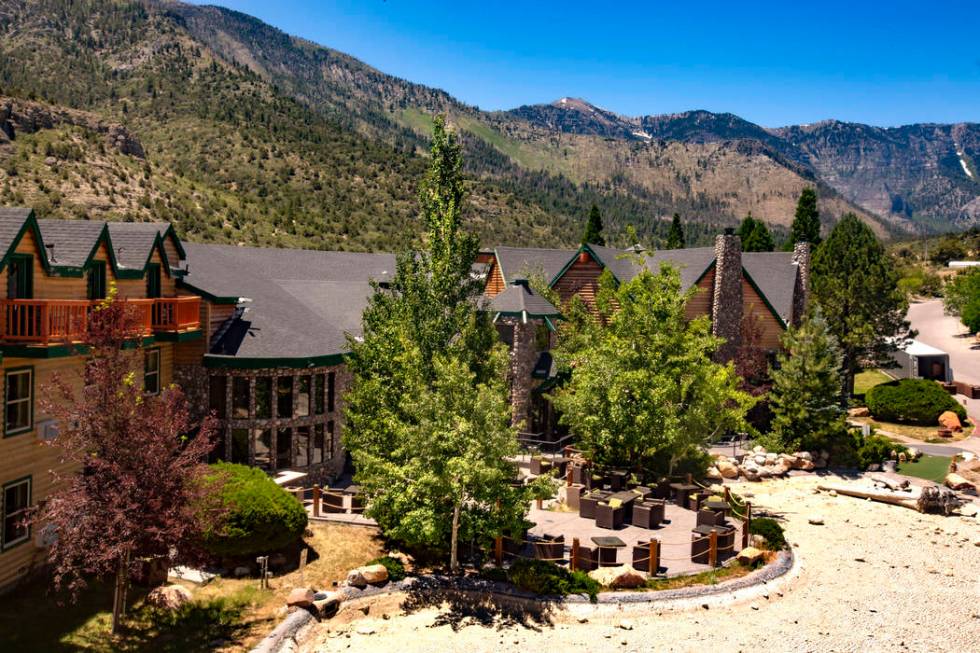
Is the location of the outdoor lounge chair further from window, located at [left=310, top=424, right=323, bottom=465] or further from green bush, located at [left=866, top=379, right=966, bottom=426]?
green bush, located at [left=866, top=379, right=966, bottom=426]

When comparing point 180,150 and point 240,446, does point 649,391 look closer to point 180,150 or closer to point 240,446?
point 240,446

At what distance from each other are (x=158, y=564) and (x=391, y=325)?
8741mm

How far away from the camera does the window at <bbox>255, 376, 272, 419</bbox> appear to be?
84.0ft

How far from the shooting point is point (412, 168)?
112500 mm

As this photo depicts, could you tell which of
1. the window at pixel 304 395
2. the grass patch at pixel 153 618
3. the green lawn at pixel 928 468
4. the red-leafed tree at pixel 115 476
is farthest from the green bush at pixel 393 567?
the green lawn at pixel 928 468

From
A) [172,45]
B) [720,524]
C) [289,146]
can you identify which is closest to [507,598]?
[720,524]

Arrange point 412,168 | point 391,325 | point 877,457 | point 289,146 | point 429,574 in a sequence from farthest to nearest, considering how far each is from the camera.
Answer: point 412,168 → point 289,146 → point 877,457 → point 391,325 → point 429,574

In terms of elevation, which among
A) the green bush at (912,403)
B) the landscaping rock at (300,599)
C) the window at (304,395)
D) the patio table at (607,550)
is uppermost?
the window at (304,395)

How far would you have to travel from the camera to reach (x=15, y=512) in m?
17.6

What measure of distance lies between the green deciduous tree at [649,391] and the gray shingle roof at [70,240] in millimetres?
16757

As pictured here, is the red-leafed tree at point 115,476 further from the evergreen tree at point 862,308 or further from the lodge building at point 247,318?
the evergreen tree at point 862,308

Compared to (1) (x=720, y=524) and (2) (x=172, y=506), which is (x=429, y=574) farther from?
(1) (x=720, y=524)

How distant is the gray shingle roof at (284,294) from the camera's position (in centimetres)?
2614

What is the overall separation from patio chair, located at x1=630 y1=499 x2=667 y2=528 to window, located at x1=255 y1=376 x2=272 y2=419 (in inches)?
498
